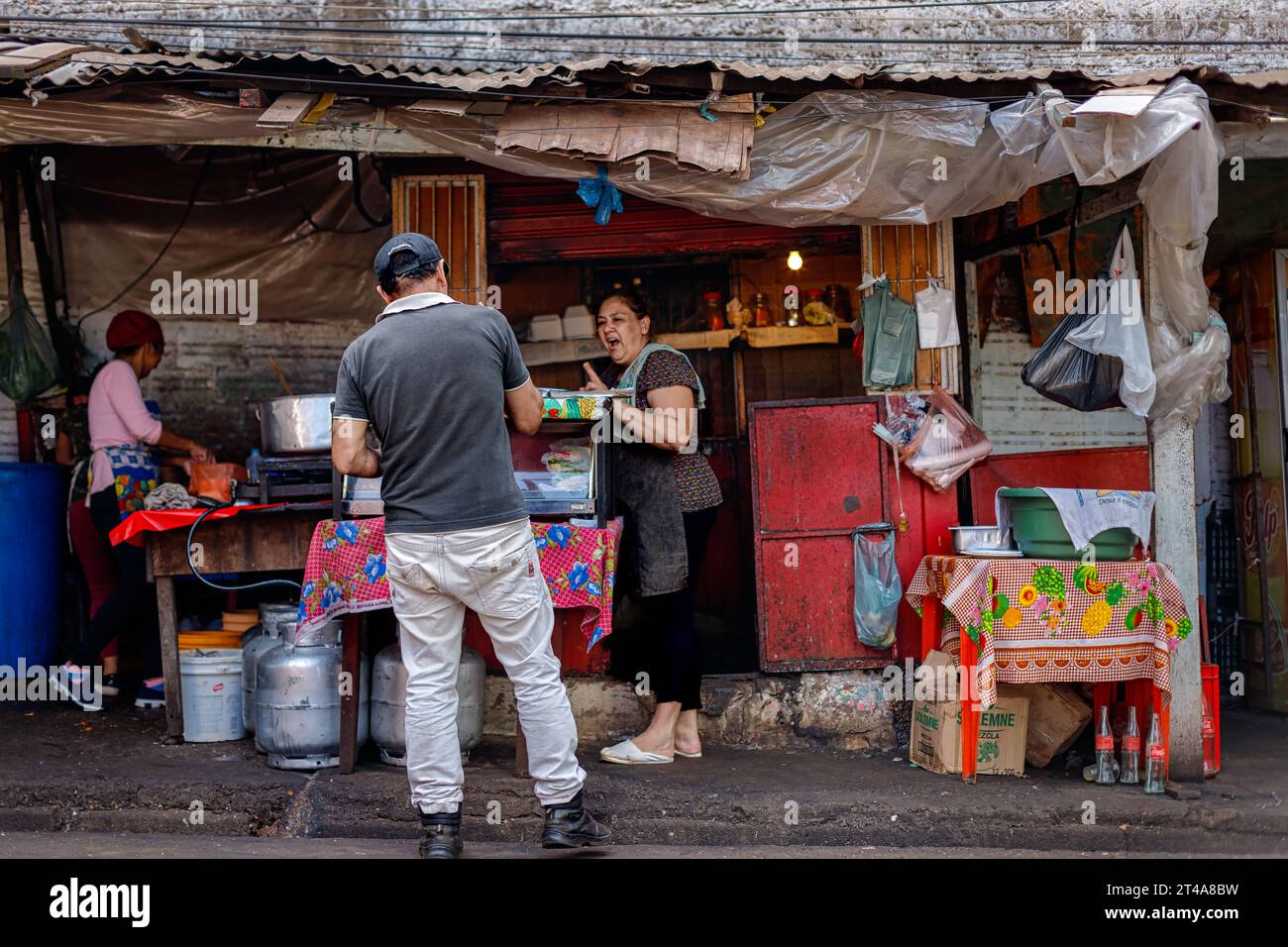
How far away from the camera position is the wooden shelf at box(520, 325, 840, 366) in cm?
747

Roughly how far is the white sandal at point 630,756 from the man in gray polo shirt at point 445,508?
47.7 inches

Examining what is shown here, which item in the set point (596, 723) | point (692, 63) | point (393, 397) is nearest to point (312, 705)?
point (596, 723)

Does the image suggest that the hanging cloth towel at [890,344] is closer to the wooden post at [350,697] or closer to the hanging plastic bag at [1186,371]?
the hanging plastic bag at [1186,371]

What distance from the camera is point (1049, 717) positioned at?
5.76 metres

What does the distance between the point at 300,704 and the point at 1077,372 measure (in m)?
4.03

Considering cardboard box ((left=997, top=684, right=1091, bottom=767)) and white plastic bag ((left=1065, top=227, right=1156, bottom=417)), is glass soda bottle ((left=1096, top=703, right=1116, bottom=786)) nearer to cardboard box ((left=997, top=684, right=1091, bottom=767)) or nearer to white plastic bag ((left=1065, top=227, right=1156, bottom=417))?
cardboard box ((left=997, top=684, right=1091, bottom=767))

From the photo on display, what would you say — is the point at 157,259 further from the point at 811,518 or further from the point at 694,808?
the point at 694,808

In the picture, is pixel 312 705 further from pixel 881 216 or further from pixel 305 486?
pixel 881 216

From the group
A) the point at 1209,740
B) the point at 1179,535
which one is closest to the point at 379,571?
the point at 1179,535

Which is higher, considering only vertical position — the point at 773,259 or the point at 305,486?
the point at 773,259

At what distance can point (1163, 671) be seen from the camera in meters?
5.39

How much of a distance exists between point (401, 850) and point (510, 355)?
6.73 feet

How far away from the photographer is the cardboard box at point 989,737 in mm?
5555

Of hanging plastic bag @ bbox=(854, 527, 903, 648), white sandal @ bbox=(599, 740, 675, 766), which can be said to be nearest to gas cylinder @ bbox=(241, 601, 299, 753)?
white sandal @ bbox=(599, 740, 675, 766)
